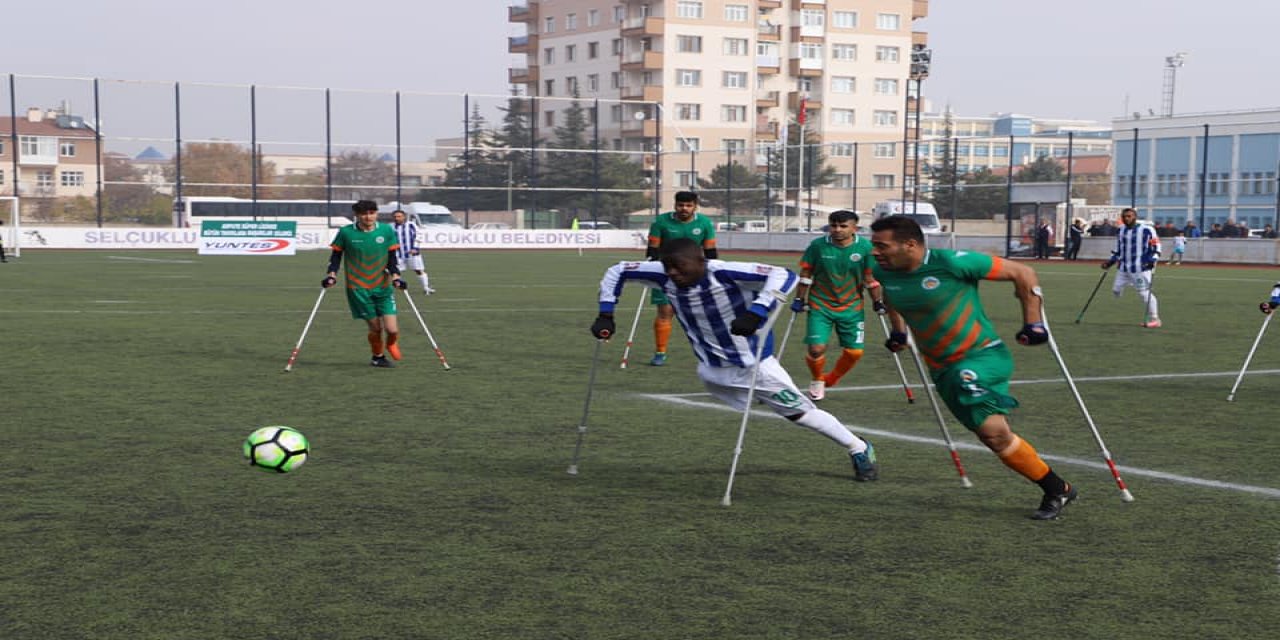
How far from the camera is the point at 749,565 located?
20.3 ft

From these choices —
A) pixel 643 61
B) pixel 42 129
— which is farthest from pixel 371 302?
pixel 643 61

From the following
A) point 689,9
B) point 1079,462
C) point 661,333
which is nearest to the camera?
point 1079,462

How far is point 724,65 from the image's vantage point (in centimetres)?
10406

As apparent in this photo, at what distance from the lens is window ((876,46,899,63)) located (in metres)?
110

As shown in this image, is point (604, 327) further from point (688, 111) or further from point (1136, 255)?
point (688, 111)

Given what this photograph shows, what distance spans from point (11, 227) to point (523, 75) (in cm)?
6134

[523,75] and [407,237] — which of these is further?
[523,75]

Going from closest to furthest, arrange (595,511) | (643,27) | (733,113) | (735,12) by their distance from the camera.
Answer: (595,511) → (643,27) → (735,12) → (733,113)

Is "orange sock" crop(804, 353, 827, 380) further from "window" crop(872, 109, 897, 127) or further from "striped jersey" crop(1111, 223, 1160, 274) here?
"window" crop(872, 109, 897, 127)

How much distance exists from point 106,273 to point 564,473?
→ 1214 inches

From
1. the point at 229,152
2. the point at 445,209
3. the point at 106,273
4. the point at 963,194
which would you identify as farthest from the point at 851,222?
the point at 445,209

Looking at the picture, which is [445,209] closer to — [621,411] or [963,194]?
[963,194]

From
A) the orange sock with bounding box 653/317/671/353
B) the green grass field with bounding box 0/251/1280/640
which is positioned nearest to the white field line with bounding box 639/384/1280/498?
the green grass field with bounding box 0/251/1280/640

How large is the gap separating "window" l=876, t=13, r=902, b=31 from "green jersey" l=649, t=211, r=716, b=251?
98570mm
